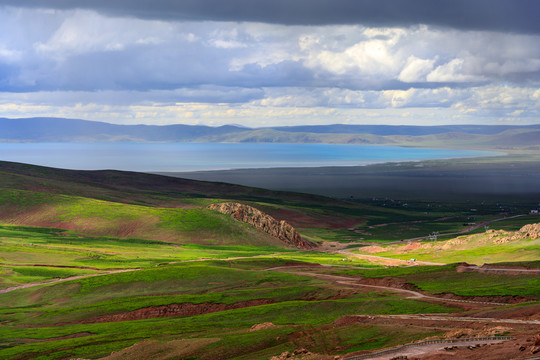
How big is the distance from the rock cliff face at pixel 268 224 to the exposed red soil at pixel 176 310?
279ft

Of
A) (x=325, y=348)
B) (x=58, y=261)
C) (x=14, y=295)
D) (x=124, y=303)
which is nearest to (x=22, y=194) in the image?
(x=58, y=261)

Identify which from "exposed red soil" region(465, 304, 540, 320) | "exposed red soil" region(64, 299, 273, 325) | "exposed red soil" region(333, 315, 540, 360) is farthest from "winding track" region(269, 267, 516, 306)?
"exposed red soil" region(64, 299, 273, 325)

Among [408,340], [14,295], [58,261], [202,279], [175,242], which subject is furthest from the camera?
[175,242]

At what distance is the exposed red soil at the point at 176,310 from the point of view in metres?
72.2

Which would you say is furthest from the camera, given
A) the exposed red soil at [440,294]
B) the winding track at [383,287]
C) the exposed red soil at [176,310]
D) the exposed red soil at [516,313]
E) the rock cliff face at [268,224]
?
the rock cliff face at [268,224]

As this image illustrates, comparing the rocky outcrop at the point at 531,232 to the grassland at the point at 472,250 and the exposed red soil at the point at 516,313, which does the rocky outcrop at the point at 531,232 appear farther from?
the exposed red soil at the point at 516,313

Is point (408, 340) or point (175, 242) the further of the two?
point (175, 242)

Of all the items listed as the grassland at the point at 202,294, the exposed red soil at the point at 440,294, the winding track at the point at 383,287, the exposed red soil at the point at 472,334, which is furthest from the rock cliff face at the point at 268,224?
the exposed red soil at the point at 472,334

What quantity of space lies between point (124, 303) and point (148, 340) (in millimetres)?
23717

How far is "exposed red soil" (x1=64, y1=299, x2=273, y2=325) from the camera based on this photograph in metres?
72.2

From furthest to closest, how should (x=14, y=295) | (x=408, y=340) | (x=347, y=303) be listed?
(x=14, y=295), (x=347, y=303), (x=408, y=340)

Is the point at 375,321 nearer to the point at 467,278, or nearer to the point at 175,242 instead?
the point at 467,278

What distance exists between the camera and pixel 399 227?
198m

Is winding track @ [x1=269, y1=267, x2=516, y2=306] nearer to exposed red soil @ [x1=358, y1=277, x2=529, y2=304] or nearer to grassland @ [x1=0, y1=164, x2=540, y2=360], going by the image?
exposed red soil @ [x1=358, y1=277, x2=529, y2=304]
